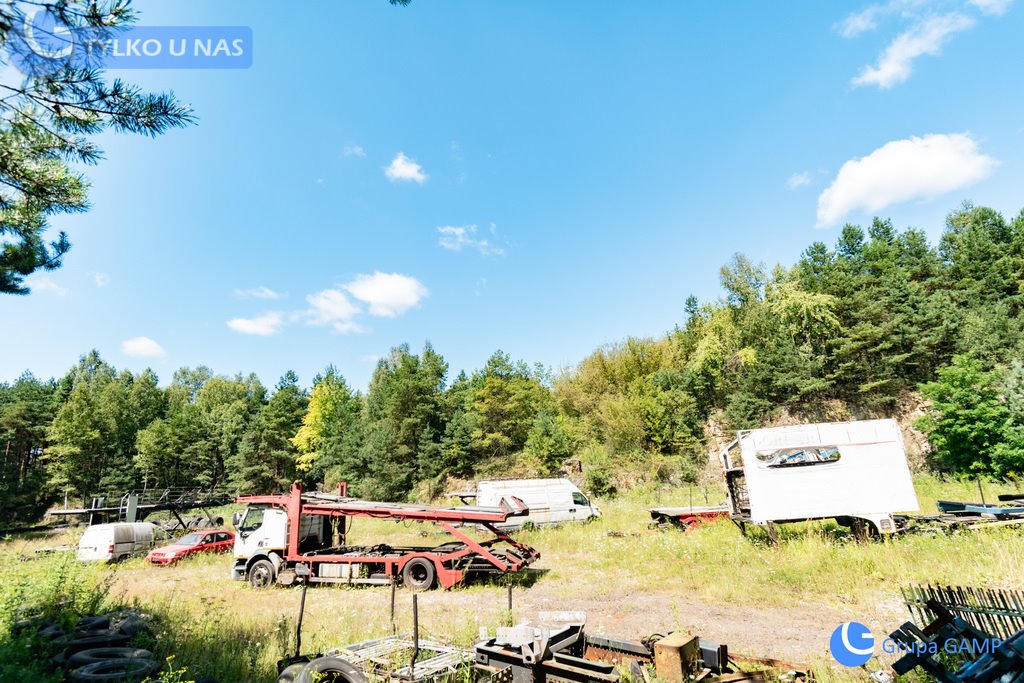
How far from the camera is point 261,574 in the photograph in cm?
1348

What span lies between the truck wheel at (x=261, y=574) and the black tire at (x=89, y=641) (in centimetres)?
667

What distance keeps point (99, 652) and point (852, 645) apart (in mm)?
9957

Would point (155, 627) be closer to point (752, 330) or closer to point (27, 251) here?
point (27, 251)

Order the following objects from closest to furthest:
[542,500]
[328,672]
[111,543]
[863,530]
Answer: [328,672] → [863,530] → [111,543] → [542,500]

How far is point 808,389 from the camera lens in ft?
112

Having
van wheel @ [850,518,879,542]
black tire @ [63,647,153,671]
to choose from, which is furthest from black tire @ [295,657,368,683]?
van wheel @ [850,518,879,542]

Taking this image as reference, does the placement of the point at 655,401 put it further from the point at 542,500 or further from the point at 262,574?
the point at 262,574

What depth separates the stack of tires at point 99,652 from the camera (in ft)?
18.6

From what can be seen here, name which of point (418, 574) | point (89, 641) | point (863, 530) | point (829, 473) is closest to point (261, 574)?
point (418, 574)

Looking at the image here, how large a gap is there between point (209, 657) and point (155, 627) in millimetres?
2242

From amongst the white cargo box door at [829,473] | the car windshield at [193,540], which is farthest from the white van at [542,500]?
the car windshield at [193,540]

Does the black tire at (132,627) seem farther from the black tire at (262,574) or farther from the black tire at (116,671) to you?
the black tire at (262,574)

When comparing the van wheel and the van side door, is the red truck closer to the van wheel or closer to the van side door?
the van side door

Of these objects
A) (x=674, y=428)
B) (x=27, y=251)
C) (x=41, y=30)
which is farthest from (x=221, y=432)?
(x=41, y=30)
